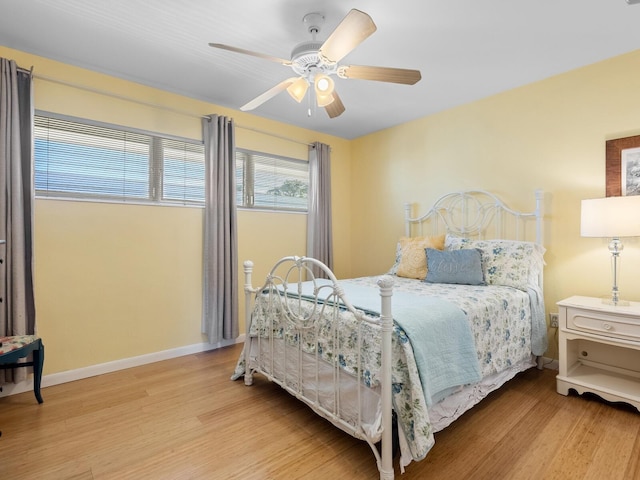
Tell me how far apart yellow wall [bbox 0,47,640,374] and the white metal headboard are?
10 centimetres

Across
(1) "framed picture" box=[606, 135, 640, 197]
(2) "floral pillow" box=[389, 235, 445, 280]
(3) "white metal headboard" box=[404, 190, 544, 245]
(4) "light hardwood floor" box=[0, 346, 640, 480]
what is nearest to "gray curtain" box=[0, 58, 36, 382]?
(4) "light hardwood floor" box=[0, 346, 640, 480]

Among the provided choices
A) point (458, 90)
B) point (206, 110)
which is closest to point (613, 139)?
point (458, 90)

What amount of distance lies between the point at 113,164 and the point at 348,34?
7.46 ft

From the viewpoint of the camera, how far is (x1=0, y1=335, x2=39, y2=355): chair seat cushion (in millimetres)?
2045

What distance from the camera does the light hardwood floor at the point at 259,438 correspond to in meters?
1.60

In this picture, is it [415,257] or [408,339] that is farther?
[415,257]

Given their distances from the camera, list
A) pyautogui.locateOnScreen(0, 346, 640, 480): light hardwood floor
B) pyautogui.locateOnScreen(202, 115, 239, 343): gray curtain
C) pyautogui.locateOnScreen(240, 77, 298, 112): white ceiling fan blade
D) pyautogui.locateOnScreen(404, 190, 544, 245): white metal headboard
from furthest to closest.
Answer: pyautogui.locateOnScreen(202, 115, 239, 343): gray curtain
pyautogui.locateOnScreen(404, 190, 544, 245): white metal headboard
pyautogui.locateOnScreen(240, 77, 298, 112): white ceiling fan blade
pyautogui.locateOnScreen(0, 346, 640, 480): light hardwood floor

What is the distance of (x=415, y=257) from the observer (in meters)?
3.10

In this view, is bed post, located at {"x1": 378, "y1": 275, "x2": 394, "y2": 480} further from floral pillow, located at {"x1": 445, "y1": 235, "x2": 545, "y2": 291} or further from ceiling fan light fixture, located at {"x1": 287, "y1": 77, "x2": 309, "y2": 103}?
floral pillow, located at {"x1": 445, "y1": 235, "x2": 545, "y2": 291}

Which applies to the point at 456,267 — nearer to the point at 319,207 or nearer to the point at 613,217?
the point at 613,217

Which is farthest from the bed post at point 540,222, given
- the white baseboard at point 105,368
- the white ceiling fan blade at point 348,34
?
the white baseboard at point 105,368

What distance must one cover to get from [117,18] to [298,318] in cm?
215

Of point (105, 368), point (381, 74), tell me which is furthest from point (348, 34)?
point (105, 368)

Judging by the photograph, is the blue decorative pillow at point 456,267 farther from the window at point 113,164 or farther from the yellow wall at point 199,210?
the window at point 113,164
